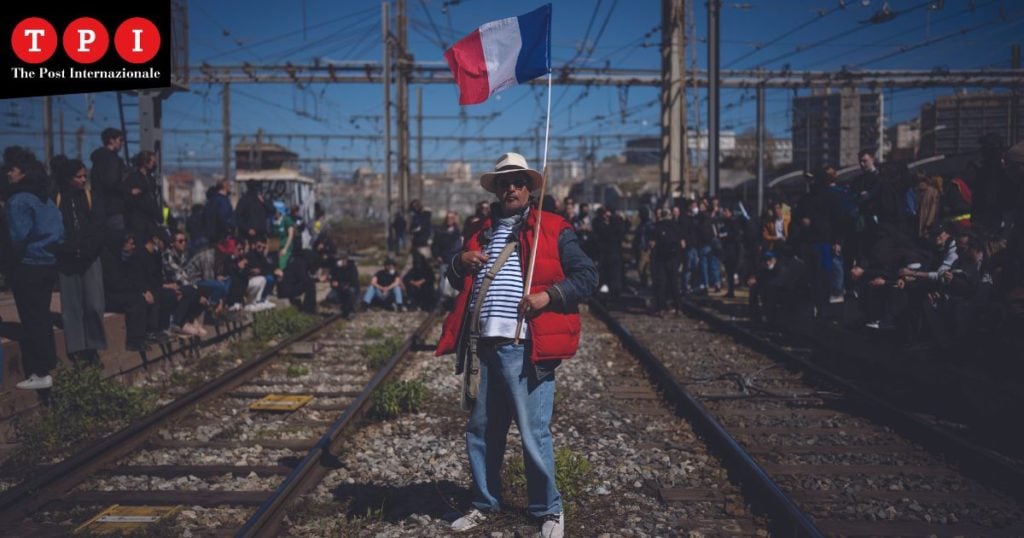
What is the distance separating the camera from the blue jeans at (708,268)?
18.7 m

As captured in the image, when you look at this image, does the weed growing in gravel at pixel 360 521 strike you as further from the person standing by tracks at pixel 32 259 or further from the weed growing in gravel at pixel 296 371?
the weed growing in gravel at pixel 296 371

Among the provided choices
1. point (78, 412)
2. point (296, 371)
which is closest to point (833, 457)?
point (296, 371)

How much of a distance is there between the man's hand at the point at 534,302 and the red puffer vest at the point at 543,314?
0.34 feet

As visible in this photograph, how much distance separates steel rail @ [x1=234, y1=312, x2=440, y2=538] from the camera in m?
5.12

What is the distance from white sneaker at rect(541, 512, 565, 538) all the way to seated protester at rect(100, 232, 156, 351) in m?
6.79

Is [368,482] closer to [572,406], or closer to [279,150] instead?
[572,406]

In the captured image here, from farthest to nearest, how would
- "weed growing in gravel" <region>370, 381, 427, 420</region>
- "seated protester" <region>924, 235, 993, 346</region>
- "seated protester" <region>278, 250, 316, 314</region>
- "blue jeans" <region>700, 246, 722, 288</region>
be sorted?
1. "blue jeans" <region>700, 246, 722, 288</region>
2. "seated protester" <region>278, 250, 316, 314</region>
3. "seated protester" <region>924, 235, 993, 346</region>
4. "weed growing in gravel" <region>370, 381, 427, 420</region>

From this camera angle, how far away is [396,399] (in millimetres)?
8453

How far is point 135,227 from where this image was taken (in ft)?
34.1

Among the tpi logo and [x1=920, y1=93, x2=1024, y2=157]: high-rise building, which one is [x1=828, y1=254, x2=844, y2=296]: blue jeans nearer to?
the tpi logo

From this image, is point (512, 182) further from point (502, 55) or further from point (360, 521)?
point (360, 521)

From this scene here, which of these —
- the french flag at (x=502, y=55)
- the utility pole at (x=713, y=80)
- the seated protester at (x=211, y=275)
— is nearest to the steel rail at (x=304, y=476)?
Result: the french flag at (x=502, y=55)

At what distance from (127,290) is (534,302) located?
724 centimetres

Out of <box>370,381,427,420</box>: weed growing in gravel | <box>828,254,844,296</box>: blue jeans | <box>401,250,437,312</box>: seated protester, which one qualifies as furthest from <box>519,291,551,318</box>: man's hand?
<box>401,250,437,312</box>: seated protester
